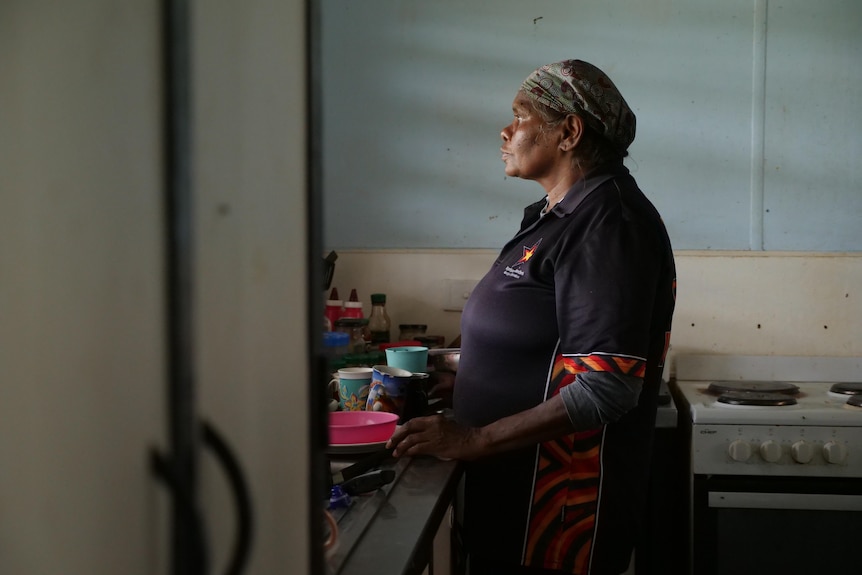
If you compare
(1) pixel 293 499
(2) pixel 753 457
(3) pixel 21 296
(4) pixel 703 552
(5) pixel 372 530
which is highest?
(3) pixel 21 296

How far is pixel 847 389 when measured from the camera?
6.92 ft

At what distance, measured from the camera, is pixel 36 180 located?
32cm

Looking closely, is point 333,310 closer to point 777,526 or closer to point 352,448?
point 352,448

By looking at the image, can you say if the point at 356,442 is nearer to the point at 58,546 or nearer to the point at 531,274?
the point at 531,274

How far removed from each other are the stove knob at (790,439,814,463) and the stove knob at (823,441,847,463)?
3 cm

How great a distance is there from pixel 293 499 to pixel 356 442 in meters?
0.81

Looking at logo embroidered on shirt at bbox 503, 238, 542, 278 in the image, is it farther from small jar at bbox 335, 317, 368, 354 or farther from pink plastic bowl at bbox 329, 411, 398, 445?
small jar at bbox 335, 317, 368, 354

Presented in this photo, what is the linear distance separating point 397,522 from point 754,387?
4.81 ft

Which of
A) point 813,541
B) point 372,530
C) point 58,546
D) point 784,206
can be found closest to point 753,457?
point 813,541

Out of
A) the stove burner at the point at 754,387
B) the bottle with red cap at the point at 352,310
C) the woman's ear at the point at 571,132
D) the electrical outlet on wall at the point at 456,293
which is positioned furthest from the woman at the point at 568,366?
the electrical outlet on wall at the point at 456,293

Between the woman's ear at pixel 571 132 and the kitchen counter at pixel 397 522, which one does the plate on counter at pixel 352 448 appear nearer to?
the kitchen counter at pixel 397 522

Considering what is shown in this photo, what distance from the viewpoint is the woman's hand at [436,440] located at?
4.11ft

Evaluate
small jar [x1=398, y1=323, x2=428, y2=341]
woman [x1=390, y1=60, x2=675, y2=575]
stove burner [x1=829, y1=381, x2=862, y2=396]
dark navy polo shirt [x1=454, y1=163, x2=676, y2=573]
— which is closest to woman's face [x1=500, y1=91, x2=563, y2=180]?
woman [x1=390, y1=60, x2=675, y2=575]

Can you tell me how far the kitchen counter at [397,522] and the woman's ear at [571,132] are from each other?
0.59 metres
